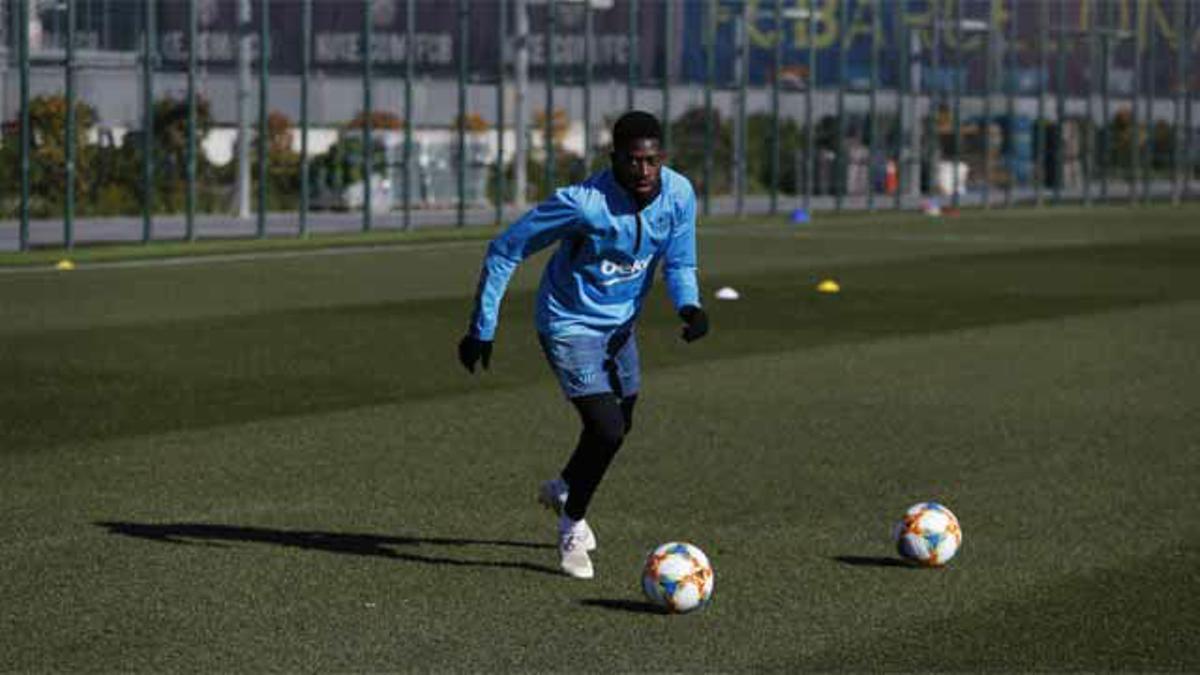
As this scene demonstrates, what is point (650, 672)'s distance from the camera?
8.84m

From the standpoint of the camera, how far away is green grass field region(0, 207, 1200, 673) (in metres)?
9.51

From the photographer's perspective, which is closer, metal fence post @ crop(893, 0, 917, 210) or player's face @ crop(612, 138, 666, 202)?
player's face @ crop(612, 138, 666, 202)

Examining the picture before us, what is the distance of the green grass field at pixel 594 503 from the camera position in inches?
374

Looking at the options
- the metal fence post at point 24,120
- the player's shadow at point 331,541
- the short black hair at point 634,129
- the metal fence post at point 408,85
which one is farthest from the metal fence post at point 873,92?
the short black hair at point 634,129

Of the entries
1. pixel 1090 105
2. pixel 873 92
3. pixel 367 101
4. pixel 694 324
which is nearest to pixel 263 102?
pixel 367 101

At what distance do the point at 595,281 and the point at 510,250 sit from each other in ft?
1.36

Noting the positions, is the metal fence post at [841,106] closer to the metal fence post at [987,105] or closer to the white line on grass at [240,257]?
the metal fence post at [987,105]

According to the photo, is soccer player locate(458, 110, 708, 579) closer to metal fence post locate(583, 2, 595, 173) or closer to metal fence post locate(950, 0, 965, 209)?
metal fence post locate(583, 2, 595, 173)

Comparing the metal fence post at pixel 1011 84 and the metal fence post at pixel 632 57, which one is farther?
the metal fence post at pixel 1011 84

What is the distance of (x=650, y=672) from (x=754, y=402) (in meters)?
9.03

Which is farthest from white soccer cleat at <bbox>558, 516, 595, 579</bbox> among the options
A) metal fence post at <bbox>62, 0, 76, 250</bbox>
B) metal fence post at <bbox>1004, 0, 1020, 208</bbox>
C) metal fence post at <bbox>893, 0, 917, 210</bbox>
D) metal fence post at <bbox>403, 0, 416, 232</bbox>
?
metal fence post at <bbox>1004, 0, 1020, 208</bbox>

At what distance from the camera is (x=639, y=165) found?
10.4 m

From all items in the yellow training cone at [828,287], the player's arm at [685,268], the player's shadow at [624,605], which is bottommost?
the yellow training cone at [828,287]

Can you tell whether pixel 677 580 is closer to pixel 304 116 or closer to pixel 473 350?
pixel 473 350
